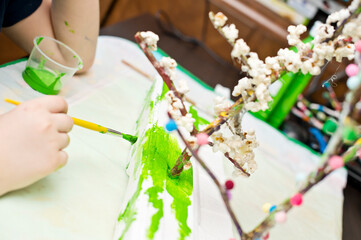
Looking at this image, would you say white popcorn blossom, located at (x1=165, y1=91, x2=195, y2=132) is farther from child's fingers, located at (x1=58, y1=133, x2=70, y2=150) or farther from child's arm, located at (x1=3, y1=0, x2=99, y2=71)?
child's arm, located at (x1=3, y1=0, x2=99, y2=71)

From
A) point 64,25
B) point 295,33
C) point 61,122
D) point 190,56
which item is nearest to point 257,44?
point 190,56

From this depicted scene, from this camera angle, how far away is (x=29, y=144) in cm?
46

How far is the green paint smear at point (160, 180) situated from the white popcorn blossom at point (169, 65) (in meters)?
0.15

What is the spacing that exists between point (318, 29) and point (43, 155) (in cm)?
43


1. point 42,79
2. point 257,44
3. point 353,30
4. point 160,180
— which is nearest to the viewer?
point 353,30

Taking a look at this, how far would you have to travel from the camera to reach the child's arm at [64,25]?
801 mm

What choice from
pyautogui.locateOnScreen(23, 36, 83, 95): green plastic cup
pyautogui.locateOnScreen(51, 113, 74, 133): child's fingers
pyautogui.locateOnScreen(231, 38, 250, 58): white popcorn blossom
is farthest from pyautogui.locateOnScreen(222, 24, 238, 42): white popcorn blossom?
pyautogui.locateOnScreen(23, 36, 83, 95): green plastic cup

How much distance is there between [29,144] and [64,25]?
0.45 metres

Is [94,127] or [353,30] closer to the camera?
[353,30]

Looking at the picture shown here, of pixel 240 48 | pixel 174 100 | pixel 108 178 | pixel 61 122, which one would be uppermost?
pixel 240 48

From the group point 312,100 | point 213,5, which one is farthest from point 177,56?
point 213,5

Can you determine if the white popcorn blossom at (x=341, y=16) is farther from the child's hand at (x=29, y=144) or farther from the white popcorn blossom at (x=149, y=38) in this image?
the child's hand at (x=29, y=144)

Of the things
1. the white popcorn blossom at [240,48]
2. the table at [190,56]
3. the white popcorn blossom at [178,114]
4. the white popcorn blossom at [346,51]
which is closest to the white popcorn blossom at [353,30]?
the white popcorn blossom at [346,51]

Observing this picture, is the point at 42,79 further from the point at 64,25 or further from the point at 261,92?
the point at 261,92
